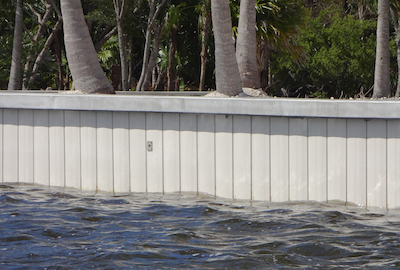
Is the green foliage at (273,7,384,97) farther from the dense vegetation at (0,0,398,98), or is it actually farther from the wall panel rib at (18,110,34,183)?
the wall panel rib at (18,110,34,183)

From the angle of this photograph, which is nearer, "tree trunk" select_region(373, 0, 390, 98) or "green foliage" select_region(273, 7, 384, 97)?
"tree trunk" select_region(373, 0, 390, 98)

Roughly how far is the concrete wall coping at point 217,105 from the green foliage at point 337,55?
15.3m

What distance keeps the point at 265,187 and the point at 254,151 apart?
1.63 ft

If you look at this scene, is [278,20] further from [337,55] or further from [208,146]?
[208,146]

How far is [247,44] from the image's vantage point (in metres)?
11.5

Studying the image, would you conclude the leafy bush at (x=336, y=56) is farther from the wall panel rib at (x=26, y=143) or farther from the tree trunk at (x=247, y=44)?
the wall panel rib at (x=26, y=143)

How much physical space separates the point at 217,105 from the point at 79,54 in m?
3.35

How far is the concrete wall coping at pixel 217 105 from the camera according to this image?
6734 millimetres

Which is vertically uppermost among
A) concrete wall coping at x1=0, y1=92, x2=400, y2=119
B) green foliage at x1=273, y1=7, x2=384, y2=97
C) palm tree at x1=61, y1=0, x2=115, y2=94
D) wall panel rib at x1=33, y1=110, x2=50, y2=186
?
green foliage at x1=273, y1=7, x2=384, y2=97

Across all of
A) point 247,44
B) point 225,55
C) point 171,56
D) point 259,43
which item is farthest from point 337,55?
point 225,55

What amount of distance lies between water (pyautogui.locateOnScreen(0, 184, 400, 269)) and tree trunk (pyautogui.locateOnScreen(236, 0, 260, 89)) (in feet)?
15.3

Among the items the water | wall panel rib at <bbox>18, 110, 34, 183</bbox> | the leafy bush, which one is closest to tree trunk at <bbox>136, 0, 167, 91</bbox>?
the leafy bush

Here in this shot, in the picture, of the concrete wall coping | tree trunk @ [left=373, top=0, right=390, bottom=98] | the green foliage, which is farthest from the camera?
the green foliage

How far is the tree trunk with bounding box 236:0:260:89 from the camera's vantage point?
11.4 m
